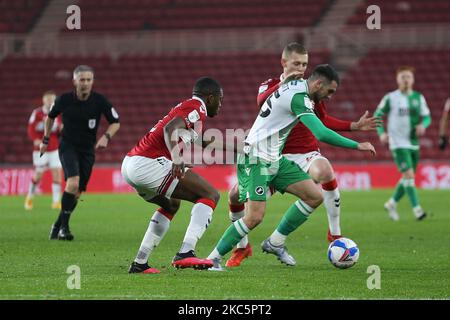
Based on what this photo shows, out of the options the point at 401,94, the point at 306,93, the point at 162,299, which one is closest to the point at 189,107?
the point at 306,93

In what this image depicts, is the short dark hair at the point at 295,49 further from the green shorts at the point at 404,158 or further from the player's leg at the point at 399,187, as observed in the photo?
the green shorts at the point at 404,158

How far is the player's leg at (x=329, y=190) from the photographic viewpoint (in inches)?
417

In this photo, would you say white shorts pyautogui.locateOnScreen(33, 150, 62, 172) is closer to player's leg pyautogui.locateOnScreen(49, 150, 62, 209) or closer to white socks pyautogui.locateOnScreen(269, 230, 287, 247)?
player's leg pyautogui.locateOnScreen(49, 150, 62, 209)

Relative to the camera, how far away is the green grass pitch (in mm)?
7871

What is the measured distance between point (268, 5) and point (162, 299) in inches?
1182

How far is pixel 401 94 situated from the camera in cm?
1753

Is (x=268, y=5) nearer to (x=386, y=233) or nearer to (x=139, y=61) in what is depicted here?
(x=139, y=61)

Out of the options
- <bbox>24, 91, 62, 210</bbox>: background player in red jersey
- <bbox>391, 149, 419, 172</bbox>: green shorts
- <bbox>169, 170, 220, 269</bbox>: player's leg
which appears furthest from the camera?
<bbox>24, 91, 62, 210</bbox>: background player in red jersey

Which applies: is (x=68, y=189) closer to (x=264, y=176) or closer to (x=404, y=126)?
(x=264, y=176)

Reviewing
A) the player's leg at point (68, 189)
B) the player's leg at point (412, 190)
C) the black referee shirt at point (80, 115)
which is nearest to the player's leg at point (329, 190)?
the black referee shirt at point (80, 115)

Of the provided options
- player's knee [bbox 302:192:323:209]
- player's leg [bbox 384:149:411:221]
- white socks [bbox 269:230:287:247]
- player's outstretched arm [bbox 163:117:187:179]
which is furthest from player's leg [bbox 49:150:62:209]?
player's outstretched arm [bbox 163:117:187:179]

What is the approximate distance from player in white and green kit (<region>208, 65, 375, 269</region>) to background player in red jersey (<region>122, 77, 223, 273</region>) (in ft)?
1.35

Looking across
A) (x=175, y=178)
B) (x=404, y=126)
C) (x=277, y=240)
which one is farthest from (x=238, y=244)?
(x=404, y=126)

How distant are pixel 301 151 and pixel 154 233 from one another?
7.19 feet
